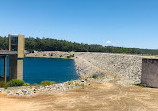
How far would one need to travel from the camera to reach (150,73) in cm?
3262

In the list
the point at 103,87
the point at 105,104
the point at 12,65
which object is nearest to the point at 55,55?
the point at 12,65

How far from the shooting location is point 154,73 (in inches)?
1265

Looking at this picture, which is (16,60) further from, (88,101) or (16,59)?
(88,101)

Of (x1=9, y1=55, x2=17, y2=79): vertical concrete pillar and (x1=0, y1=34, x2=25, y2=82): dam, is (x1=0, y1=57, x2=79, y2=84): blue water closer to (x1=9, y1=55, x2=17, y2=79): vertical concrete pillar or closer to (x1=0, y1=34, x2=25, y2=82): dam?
(x1=0, y1=34, x2=25, y2=82): dam

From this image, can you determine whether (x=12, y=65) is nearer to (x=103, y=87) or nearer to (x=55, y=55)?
(x=103, y=87)

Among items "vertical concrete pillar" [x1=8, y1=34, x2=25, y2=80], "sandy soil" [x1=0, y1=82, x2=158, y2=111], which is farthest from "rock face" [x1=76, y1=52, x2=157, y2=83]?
"vertical concrete pillar" [x1=8, y1=34, x2=25, y2=80]

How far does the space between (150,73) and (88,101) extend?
55.9ft

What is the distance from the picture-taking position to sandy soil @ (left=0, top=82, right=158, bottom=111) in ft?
66.7

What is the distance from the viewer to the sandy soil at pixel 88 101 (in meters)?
20.3

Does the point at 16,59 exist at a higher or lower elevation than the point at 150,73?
higher

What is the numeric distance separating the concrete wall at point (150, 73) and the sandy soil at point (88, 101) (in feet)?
13.9

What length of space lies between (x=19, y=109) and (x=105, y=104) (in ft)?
37.7

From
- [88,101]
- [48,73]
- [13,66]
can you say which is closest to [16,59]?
[13,66]

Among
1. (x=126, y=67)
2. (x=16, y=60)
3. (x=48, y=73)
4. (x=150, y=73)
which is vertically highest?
(x=16, y=60)
